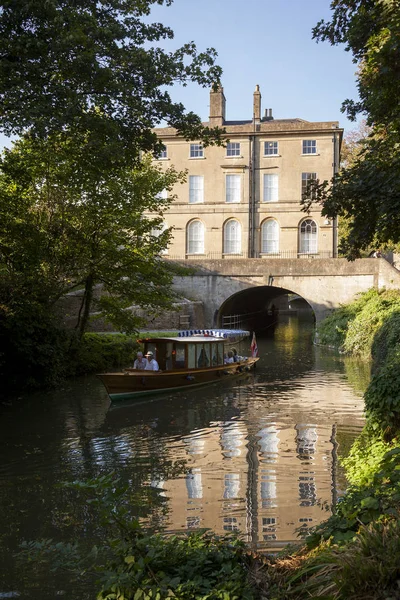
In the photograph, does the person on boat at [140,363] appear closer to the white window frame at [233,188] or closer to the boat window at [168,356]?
the boat window at [168,356]

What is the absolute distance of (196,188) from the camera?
42.0 meters

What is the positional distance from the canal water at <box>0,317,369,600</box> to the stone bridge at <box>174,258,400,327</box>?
46.4 feet

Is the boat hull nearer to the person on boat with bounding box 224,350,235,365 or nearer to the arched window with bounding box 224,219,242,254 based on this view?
the person on boat with bounding box 224,350,235,365

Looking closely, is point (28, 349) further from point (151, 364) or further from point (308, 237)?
point (308, 237)

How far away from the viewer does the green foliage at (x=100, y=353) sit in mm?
21156

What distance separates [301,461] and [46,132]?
7255 millimetres

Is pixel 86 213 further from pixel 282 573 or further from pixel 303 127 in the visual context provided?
pixel 303 127

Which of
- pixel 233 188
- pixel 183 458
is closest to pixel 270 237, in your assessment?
pixel 233 188

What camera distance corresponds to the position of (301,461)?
35.0 feet

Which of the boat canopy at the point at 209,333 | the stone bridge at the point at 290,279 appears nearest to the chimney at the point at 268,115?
the stone bridge at the point at 290,279

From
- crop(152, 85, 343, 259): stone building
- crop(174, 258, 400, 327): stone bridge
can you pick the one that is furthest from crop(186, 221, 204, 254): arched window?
crop(174, 258, 400, 327): stone bridge

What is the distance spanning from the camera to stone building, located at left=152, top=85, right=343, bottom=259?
40938mm

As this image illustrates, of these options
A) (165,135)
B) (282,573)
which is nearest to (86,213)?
(282,573)

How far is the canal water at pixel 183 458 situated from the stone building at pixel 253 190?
21.8m
